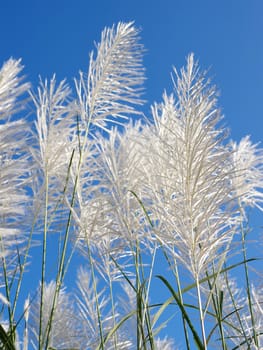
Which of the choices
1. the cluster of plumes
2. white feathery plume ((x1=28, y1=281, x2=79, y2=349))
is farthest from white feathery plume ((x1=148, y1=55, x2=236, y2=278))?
white feathery plume ((x1=28, y1=281, x2=79, y2=349))

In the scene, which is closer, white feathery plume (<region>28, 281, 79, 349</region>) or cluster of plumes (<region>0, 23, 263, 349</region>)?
cluster of plumes (<region>0, 23, 263, 349</region>)

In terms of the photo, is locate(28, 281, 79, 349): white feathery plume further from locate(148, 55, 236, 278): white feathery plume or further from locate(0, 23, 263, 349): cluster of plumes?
locate(148, 55, 236, 278): white feathery plume

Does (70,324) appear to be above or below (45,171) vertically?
below

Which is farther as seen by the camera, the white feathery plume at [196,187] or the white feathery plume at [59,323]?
the white feathery plume at [59,323]

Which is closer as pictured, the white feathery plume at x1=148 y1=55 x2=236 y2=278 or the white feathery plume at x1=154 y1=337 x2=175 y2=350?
the white feathery plume at x1=148 y1=55 x2=236 y2=278

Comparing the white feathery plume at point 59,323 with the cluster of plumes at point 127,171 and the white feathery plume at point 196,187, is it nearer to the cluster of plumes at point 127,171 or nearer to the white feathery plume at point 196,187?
the cluster of plumes at point 127,171

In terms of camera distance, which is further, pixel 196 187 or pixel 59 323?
pixel 59 323

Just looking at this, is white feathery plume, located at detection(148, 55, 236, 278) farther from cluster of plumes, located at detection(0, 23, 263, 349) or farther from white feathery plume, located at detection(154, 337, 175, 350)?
white feathery plume, located at detection(154, 337, 175, 350)

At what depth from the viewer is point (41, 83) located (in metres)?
2.58

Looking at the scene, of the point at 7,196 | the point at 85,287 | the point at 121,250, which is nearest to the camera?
the point at 7,196

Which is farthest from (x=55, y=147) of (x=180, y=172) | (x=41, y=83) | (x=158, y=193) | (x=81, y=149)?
(x=180, y=172)

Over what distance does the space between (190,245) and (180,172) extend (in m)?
0.23

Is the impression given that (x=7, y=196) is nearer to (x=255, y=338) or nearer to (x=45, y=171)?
Answer: (x=45, y=171)

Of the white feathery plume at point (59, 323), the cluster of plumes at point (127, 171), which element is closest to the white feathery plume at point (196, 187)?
the cluster of plumes at point (127, 171)
